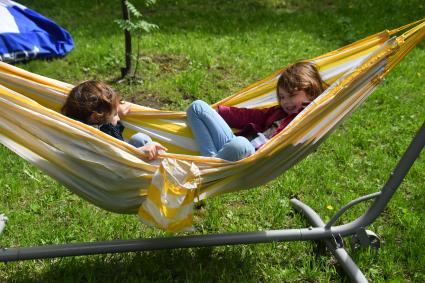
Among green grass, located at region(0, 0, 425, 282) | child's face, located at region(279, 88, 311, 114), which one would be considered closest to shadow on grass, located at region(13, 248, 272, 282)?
green grass, located at region(0, 0, 425, 282)

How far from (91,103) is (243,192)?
1247 millimetres

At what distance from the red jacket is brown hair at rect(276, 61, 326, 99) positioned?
0.57 feet

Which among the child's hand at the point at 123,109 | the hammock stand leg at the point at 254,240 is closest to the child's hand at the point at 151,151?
the hammock stand leg at the point at 254,240

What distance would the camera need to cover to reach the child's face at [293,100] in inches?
108

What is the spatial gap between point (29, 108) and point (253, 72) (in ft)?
11.1

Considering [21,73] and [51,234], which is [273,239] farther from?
[21,73]

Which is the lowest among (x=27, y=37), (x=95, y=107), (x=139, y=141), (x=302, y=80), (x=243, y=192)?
(x=243, y=192)

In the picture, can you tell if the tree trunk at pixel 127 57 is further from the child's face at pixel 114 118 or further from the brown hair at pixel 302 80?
the brown hair at pixel 302 80

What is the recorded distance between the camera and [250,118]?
9.71ft

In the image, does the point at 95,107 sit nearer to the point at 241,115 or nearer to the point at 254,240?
the point at 241,115

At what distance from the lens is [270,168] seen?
2.30 metres

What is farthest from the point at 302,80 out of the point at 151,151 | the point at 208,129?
the point at 151,151

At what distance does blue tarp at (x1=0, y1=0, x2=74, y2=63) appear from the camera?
539 cm

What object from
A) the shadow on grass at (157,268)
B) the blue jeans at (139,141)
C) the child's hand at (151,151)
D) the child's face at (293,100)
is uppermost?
the child's face at (293,100)
